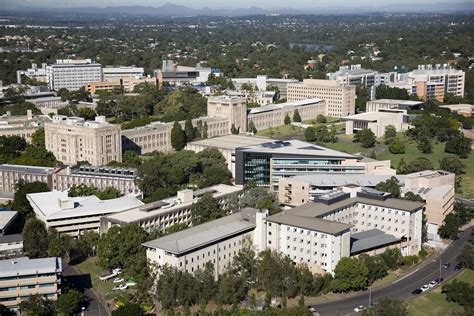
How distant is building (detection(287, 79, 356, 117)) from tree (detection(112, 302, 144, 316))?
33.5 m

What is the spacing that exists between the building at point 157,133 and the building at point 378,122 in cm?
775

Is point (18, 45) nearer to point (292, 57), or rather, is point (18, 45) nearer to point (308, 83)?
point (292, 57)

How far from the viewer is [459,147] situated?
112 feet

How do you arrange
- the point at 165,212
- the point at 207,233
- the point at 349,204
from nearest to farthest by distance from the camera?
1. the point at 207,233
2. the point at 349,204
3. the point at 165,212

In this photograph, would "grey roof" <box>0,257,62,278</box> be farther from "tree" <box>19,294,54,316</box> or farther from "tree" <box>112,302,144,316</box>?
"tree" <box>112,302,144,316</box>

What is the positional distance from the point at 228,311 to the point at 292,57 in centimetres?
5977

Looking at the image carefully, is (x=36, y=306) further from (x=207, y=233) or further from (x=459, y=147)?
(x=459, y=147)

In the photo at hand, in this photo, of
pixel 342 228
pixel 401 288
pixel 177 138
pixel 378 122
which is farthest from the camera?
pixel 378 122

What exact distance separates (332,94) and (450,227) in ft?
87.1

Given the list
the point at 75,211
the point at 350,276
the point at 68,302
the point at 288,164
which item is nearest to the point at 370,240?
the point at 350,276

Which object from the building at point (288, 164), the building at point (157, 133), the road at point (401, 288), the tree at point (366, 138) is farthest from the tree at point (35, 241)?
the tree at point (366, 138)

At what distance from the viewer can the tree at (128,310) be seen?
50.1 ft

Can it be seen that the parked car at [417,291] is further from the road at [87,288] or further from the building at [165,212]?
the road at [87,288]

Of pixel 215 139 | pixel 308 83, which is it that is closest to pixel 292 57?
pixel 308 83
